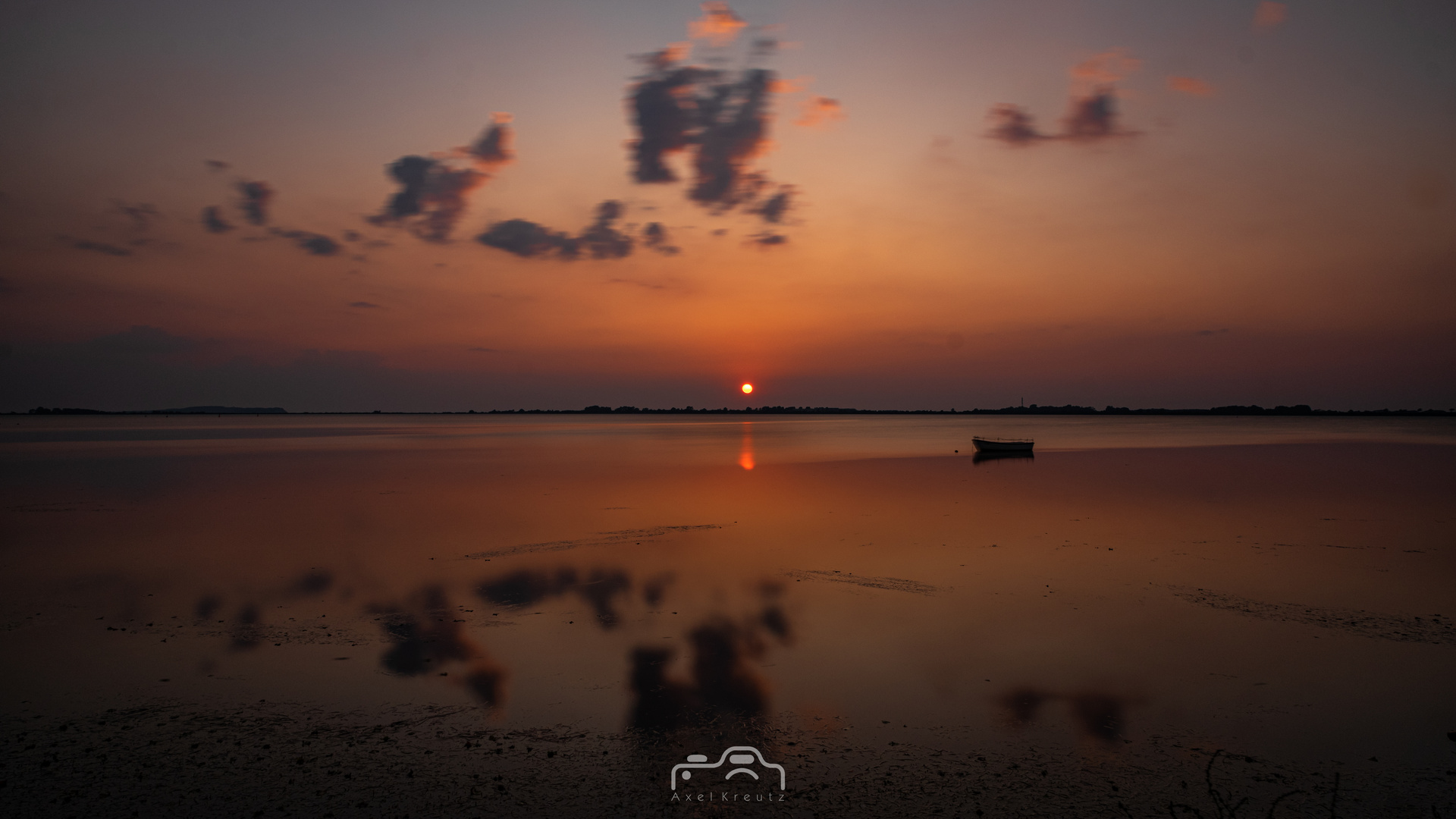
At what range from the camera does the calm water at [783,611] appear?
8.47m

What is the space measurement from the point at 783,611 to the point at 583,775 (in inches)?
234

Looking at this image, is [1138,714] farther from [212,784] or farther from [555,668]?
[212,784]

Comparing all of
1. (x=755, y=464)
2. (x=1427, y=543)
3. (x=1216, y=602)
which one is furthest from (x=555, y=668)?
(x=755, y=464)

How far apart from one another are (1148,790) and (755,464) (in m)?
40.5

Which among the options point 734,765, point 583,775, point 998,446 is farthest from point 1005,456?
point 583,775

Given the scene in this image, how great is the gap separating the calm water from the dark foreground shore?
0.41m

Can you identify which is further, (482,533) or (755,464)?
(755,464)

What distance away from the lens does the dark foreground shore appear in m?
6.33

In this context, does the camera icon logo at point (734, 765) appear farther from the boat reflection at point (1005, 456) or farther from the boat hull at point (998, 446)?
the boat hull at point (998, 446)

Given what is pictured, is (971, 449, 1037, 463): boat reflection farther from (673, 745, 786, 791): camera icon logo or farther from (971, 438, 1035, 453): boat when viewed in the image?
(673, 745, 786, 791): camera icon logo

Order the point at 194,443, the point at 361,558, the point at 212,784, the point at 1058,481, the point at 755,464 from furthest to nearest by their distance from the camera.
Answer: the point at 194,443 → the point at 755,464 → the point at 1058,481 → the point at 361,558 → the point at 212,784

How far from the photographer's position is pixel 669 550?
17781 mm

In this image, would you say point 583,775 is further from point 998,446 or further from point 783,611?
point 998,446

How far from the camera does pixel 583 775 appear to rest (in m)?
6.84
